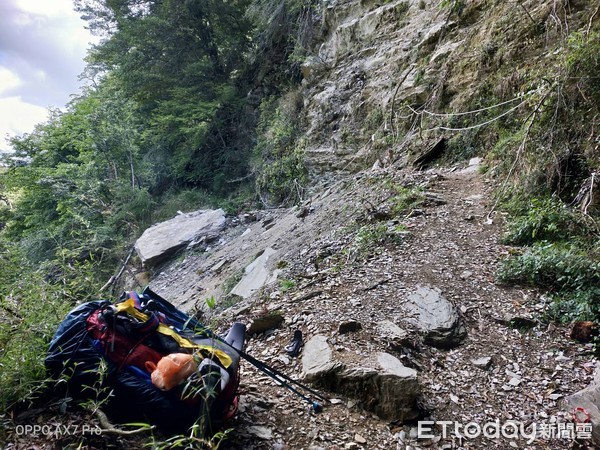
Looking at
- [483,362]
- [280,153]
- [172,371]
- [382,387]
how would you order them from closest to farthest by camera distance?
[172,371], [382,387], [483,362], [280,153]

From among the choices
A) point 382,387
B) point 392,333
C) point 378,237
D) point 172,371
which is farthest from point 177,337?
point 378,237

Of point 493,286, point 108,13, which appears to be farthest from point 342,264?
point 108,13

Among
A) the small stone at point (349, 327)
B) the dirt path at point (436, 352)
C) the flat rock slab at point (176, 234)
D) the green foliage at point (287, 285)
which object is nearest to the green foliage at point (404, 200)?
the dirt path at point (436, 352)

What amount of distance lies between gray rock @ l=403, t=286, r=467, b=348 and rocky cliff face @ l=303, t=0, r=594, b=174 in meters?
3.12

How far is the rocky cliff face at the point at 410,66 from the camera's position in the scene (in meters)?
5.32

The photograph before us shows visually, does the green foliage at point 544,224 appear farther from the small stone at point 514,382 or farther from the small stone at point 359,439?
the small stone at point 359,439

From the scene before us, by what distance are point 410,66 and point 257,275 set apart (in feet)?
18.3

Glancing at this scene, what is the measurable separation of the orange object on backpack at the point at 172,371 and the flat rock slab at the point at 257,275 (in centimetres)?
288

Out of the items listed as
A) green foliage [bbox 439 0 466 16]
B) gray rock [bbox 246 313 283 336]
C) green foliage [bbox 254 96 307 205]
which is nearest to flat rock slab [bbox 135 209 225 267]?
green foliage [bbox 254 96 307 205]

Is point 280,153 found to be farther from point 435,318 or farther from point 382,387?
point 382,387

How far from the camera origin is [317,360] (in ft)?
8.70

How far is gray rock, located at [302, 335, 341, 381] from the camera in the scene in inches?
99.9

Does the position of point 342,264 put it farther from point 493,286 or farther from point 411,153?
point 411,153

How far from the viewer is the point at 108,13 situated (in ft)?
42.9
